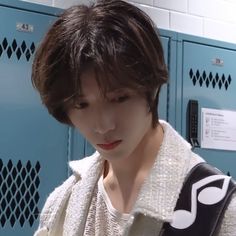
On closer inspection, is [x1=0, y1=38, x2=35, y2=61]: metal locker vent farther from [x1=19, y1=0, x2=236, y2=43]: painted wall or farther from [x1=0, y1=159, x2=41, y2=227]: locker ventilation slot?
[x1=19, y1=0, x2=236, y2=43]: painted wall

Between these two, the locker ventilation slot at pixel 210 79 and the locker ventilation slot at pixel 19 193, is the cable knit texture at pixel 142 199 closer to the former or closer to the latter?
the locker ventilation slot at pixel 19 193

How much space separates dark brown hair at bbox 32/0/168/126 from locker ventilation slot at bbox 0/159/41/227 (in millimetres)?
760

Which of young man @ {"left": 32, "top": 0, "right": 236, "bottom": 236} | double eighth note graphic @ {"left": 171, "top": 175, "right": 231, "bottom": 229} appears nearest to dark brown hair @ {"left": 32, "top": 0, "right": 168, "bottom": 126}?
young man @ {"left": 32, "top": 0, "right": 236, "bottom": 236}

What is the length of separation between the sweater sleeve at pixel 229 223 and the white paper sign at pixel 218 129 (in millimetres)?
1218

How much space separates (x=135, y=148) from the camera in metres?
0.95

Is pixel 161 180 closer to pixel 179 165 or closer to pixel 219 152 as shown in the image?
pixel 179 165

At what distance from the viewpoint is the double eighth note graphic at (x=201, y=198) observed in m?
0.85

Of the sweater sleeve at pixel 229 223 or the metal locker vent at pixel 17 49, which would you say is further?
the metal locker vent at pixel 17 49

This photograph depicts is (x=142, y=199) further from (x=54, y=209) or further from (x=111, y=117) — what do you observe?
(x=54, y=209)

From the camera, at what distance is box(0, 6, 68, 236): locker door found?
65.3 inches

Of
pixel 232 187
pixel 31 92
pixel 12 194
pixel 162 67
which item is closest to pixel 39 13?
pixel 31 92

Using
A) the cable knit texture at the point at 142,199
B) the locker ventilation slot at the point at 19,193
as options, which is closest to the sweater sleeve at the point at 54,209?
the cable knit texture at the point at 142,199

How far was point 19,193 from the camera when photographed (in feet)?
5.51

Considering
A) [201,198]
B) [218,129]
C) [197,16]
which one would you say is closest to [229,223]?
[201,198]
